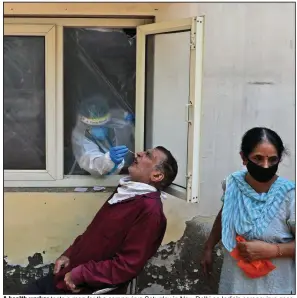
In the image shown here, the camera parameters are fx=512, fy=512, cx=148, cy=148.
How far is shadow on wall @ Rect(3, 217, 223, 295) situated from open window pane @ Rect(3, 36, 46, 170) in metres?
0.70

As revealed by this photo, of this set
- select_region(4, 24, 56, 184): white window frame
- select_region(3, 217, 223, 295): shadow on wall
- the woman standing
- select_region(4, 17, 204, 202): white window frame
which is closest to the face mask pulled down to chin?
the woman standing

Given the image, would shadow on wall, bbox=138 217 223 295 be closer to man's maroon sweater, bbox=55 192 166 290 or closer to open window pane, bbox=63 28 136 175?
open window pane, bbox=63 28 136 175

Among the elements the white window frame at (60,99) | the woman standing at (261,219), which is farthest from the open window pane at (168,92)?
the woman standing at (261,219)

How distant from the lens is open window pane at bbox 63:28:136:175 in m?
3.51

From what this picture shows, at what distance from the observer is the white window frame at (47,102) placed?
135 inches

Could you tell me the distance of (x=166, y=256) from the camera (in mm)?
3600

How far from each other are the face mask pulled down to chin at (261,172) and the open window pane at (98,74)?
131cm

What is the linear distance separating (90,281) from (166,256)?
3.77 feet

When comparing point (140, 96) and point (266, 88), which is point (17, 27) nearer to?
point (140, 96)

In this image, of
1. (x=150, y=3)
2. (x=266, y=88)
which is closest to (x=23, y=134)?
(x=150, y=3)

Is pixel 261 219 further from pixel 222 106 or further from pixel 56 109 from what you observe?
pixel 56 109

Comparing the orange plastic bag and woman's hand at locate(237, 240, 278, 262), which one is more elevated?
woman's hand at locate(237, 240, 278, 262)

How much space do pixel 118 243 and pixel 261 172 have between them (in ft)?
2.61

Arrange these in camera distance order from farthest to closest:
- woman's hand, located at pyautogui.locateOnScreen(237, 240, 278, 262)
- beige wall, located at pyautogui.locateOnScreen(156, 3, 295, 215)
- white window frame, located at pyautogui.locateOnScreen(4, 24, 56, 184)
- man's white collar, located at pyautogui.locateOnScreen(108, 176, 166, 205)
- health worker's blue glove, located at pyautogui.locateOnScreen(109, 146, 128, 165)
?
white window frame, located at pyautogui.locateOnScreen(4, 24, 56, 184) < beige wall, located at pyautogui.locateOnScreen(156, 3, 295, 215) < health worker's blue glove, located at pyautogui.locateOnScreen(109, 146, 128, 165) < man's white collar, located at pyautogui.locateOnScreen(108, 176, 166, 205) < woman's hand, located at pyautogui.locateOnScreen(237, 240, 278, 262)
